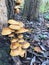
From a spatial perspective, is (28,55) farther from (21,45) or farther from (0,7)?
(0,7)

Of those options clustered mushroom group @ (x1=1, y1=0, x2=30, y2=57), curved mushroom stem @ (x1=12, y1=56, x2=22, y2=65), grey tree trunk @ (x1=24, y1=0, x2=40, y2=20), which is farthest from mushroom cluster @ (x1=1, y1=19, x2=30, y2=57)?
grey tree trunk @ (x1=24, y1=0, x2=40, y2=20)

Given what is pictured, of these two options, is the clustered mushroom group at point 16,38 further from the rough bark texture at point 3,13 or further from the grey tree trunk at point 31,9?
the grey tree trunk at point 31,9

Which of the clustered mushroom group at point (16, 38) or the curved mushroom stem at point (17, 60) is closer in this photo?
the clustered mushroom group at point (16, 38)

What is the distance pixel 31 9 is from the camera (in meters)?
3.84

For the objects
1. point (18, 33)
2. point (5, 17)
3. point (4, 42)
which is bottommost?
point (4, 42)

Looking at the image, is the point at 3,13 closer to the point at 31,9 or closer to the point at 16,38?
the point at 16,38

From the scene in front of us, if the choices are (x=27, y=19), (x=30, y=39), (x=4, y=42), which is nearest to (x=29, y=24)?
(x=27, y=19)

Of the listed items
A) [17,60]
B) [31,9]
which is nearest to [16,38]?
[17,60]

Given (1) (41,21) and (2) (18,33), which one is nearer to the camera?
(2) (18,33)

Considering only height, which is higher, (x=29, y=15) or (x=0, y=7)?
(x=0, y=7)

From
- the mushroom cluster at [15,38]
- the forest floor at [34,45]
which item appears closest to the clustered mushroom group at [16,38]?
the mushroom cluster at [15,38]

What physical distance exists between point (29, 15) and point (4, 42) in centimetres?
138

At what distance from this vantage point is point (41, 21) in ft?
12.5

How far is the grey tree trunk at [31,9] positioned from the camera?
3.79 metres
